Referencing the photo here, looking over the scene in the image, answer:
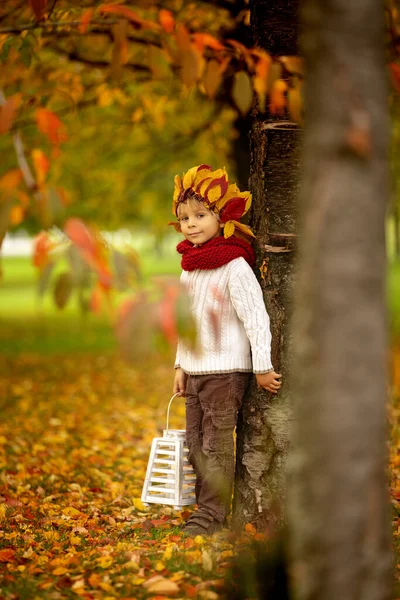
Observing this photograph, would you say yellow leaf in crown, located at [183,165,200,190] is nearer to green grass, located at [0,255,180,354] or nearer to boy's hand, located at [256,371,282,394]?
boy's hand, located at [256,371,282,394]

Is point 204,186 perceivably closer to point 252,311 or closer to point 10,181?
point 252,311

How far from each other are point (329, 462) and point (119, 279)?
77 cm

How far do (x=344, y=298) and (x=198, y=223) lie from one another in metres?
1.75

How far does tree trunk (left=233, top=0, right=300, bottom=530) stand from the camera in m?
3.49

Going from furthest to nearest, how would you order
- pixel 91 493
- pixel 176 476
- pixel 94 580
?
pixel 91 493 → pixel 176 476 → pixel 94 580

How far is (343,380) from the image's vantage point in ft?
6.49

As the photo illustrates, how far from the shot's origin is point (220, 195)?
3.56 meters

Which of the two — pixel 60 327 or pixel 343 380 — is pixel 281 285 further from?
pixel 60 327

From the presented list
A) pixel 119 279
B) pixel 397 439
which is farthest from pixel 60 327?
pixel 119 279

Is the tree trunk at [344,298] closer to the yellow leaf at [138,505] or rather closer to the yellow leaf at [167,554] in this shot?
the yellow leaf at [167,554]

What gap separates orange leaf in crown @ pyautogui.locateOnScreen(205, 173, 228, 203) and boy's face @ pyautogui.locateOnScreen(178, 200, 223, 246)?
3.3 inches

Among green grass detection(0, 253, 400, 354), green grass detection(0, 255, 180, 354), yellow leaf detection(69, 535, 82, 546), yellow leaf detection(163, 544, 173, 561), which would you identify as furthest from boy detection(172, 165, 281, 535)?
green grass detection(0, 255, 180, 354)

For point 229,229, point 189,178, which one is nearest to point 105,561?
point 229,229

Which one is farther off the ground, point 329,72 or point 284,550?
point 329,72
